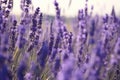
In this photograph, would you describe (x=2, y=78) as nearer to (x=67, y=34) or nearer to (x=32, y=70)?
(x=32, y=70)

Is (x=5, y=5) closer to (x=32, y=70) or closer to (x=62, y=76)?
(x=32, y=70)

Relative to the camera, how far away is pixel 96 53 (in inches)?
68.4

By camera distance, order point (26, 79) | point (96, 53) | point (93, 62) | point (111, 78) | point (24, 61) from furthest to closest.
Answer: point (111, 78), point (26, 79), point (24, 61), point (96, 53), point (93, 62)

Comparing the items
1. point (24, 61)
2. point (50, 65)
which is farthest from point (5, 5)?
point (24, 61)

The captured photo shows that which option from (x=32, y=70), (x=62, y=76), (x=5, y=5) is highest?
(x=5, y=5)

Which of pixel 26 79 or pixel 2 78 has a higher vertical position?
pixel 2 78

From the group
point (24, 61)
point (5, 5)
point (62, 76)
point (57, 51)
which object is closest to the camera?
point (62, 76)

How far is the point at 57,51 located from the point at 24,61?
116cm

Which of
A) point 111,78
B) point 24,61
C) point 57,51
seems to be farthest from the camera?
point 57,51

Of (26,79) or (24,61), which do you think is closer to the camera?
(24,61)

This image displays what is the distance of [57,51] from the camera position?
10.3 ft

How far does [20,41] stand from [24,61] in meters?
0.95

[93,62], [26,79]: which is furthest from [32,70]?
[93,62]

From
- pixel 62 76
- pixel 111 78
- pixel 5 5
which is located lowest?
pixel 111 78
